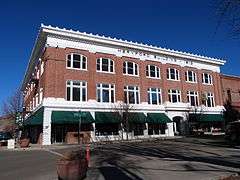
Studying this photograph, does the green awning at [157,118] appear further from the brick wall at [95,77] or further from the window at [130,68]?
the window at [130,68]

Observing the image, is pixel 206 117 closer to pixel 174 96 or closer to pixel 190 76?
pixel 174 96

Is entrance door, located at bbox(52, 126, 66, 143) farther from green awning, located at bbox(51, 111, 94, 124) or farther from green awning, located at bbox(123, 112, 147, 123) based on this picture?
green awning, located at bbox(123, 112, 147, 123)

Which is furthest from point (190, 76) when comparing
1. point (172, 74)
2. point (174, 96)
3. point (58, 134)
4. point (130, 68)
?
point (58, 134)

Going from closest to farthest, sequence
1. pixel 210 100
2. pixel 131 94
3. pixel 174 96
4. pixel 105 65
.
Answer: pixel 105 65 → pixel 131 94 → pixel 174 96 → pixel 210 100

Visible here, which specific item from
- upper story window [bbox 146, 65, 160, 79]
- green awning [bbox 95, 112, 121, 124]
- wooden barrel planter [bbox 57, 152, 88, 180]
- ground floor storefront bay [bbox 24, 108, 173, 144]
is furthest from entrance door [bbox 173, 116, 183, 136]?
wooden barrel planter [bbox 57, 152, 88, 180]

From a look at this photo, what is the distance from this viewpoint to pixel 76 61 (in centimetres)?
3672

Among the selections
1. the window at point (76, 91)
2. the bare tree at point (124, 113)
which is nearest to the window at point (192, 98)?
the bare tree at point (124, 113)

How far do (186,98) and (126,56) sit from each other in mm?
12171

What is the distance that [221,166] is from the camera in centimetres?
1394

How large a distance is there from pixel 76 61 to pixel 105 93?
549 centimetres

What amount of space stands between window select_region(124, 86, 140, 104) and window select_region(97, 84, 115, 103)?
2.06m

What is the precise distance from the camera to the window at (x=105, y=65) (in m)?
38.5

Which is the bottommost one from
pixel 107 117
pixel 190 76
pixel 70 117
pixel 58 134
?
pixel 58 134

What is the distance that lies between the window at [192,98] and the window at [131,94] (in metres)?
10.1
